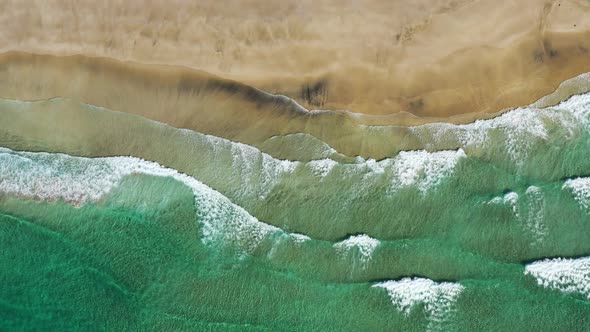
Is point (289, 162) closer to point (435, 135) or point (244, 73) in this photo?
point (244, 73)

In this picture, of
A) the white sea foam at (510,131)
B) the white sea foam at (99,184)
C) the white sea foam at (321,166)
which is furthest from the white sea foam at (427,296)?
the white sea foam at (510,131)

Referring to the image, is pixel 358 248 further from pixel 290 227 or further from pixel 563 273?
pixel 563 273

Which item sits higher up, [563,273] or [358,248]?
[563,273]

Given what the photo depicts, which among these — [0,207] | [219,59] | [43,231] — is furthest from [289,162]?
[0,207]

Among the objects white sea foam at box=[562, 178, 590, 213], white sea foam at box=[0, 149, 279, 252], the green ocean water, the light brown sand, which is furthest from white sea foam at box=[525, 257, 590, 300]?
white sea foam at box=[0, 149, 279, 252]

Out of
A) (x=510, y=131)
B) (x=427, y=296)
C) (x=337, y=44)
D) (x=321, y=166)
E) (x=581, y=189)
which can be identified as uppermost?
(x=337, y=44)

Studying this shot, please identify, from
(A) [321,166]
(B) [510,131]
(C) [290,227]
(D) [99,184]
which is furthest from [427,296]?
(D) [99,184]

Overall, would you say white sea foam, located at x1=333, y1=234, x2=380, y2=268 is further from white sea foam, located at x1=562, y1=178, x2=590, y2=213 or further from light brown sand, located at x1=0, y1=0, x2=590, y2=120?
white sea foam, located at x1=562, y1=178, x2=590, y2=213
